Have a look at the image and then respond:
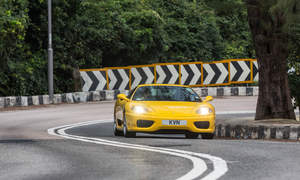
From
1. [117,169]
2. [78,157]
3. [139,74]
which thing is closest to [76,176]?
[117,169]

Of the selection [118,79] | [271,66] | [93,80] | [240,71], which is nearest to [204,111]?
[271,66]

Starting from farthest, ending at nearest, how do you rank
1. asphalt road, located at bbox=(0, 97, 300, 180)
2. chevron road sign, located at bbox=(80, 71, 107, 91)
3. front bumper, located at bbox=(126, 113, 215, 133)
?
chevron road sign, located at bbox=(80, 71, 107, 91)
front bumper, located at bbox=(126, 113, 215, 133)
asphalt road, located at bbox=(0, 97, 300, 180)

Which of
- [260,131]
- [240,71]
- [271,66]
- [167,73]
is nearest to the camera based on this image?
[260,131]

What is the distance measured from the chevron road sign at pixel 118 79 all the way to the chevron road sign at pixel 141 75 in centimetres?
32

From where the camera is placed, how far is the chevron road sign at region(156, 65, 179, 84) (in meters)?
36.0

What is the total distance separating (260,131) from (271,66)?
2.10 meters

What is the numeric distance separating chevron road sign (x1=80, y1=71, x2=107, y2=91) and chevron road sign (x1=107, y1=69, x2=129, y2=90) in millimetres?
358

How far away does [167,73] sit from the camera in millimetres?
36094

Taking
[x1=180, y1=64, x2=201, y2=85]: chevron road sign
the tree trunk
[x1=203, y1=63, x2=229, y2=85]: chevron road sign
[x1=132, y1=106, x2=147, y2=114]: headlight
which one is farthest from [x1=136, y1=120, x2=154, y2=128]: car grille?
[x1=203, y1=63, x2=229, y2=85]: chevron road sign

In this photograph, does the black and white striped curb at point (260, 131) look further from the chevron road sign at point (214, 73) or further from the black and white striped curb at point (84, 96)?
the chevron road sign at point (214, 73)

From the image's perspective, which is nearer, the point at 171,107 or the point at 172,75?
the point at 171,107

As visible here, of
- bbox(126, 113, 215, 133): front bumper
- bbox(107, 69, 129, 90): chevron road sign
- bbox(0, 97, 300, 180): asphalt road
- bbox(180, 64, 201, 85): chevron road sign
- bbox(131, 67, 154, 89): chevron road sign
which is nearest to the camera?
bbox(0, 97, 300, 180): asphalt road

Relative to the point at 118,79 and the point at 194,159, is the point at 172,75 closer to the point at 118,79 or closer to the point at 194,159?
the point at 118,79

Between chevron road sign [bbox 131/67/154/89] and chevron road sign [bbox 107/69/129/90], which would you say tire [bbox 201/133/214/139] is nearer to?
chevron road sign [bbox 107/69/129/90]
